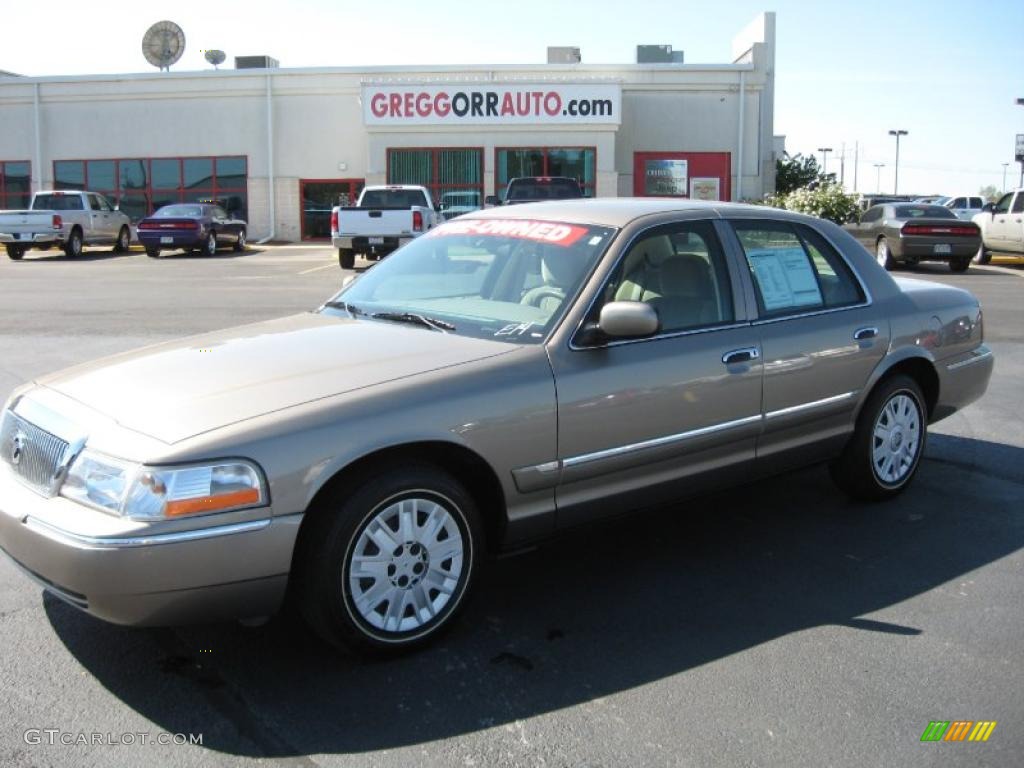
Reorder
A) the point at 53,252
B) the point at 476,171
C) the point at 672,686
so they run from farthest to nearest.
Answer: the point at 476,171 → the point at 53,252 → the point at 672,686

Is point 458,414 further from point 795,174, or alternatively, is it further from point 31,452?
point 795,174

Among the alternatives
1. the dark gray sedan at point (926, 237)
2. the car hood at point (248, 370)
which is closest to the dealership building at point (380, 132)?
the dark gray sedan at point (926, 237)

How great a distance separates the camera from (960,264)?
72.6ft

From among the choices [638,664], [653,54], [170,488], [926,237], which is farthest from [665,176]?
[170,488]

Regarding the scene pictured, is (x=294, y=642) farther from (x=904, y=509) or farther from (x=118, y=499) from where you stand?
(x=904, y=509)

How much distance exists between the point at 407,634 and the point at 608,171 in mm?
29596

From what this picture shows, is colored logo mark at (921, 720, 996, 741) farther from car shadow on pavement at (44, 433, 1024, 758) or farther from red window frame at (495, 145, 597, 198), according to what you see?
red window frame at (495, 145, 597, 198)

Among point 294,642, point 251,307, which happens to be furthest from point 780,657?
point 251,307

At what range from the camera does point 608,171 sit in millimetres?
32250

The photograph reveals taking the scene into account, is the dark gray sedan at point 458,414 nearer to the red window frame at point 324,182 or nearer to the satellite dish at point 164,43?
the red window frame at point 324,182

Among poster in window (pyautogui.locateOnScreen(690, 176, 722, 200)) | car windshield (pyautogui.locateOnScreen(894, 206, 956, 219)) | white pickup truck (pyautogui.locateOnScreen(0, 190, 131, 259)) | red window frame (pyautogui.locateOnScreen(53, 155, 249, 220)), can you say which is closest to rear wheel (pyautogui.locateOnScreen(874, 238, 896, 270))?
car windshield (pyautogui.locateOnScreen(894, 206, 956, 219))

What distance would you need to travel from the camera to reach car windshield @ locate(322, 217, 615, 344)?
175 inches

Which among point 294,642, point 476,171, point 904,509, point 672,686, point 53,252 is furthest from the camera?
point 476,171

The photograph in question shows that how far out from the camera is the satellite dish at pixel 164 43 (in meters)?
37.1
